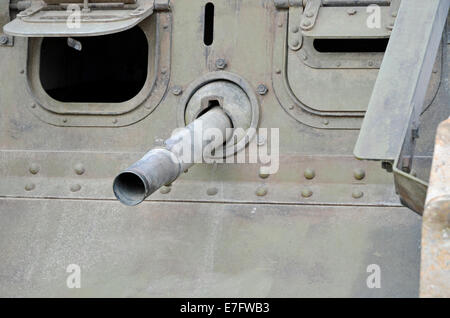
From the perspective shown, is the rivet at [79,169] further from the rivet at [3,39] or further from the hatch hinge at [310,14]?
the hatch hinge at [310,14]

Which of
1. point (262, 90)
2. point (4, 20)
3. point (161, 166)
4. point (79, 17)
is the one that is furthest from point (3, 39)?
point (161, 166)

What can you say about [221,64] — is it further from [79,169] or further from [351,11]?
[79,169]

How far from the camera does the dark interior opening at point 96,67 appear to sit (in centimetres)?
459

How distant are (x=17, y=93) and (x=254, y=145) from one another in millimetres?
1242

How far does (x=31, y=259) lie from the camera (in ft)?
11.6

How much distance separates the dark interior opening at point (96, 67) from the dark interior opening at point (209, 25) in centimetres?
98

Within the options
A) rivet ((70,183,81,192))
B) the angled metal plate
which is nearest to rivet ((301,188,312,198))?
the angled metal plate

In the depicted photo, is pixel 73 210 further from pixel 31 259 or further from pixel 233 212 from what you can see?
pixel 233 212

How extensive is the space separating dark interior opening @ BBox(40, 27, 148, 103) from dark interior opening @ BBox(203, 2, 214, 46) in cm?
98

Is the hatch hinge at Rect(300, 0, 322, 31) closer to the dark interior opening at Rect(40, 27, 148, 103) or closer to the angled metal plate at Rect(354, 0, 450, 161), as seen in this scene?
the angled metal plate at Rect(354, 0, 450, 161)

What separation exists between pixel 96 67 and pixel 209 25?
5.84 ft

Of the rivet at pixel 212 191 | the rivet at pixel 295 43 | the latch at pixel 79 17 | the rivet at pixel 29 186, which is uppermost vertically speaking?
the latch at pixel 79 17

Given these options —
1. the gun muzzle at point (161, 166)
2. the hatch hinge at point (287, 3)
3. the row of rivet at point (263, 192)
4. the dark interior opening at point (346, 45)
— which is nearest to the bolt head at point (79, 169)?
the row of rivet at point (263, 192)
